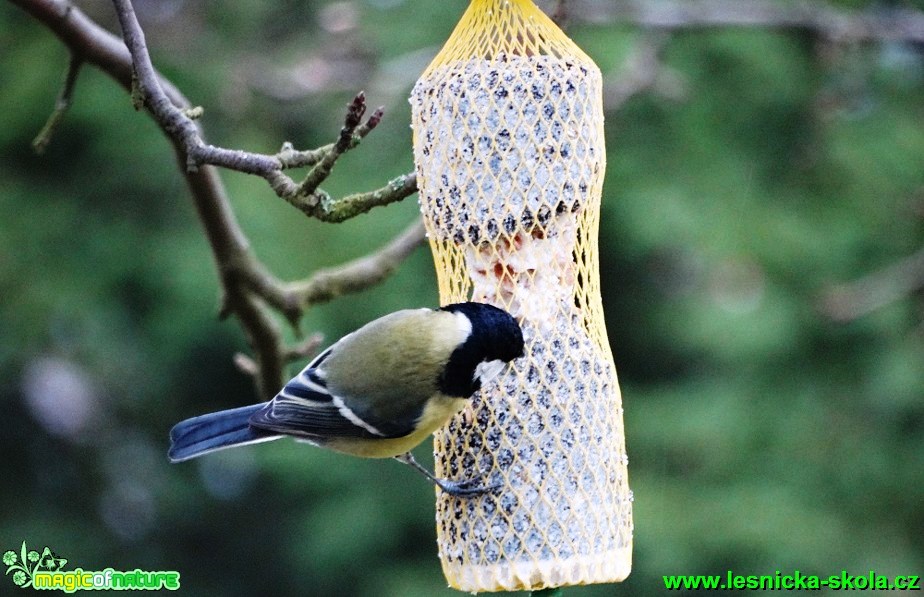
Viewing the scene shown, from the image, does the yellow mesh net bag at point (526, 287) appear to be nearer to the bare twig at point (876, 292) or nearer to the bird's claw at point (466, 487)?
the bird's claw at point (466, 487)

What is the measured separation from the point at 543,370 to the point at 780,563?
3.64 m

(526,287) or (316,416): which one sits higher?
(526,287)

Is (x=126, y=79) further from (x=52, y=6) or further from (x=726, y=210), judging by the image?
(x=726, y=210)

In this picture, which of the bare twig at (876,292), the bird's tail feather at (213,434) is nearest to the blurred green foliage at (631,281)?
the bare twig at (876,292)

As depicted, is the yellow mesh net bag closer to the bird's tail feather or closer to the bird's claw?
the bird's claw

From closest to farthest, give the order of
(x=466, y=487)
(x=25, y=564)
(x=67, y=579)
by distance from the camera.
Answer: (x=466, y=487) < (x=25, y=564) < (x=67, y=579)

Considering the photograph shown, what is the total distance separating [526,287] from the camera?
3.03m

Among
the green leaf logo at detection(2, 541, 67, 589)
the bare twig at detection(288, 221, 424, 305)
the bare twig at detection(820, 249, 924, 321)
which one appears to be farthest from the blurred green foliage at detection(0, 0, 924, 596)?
the bare twig at detection(288, 221, 424, 305)

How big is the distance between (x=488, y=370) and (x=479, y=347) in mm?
85

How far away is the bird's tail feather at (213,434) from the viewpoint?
123 inches

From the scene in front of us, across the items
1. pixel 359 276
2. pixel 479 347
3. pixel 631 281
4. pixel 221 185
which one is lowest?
pixel 479 347

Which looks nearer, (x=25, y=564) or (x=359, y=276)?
(x=359, y=276)

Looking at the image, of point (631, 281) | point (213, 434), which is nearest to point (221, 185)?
point (213, 434)

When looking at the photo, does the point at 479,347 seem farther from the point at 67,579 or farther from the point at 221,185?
the point at 67,579
